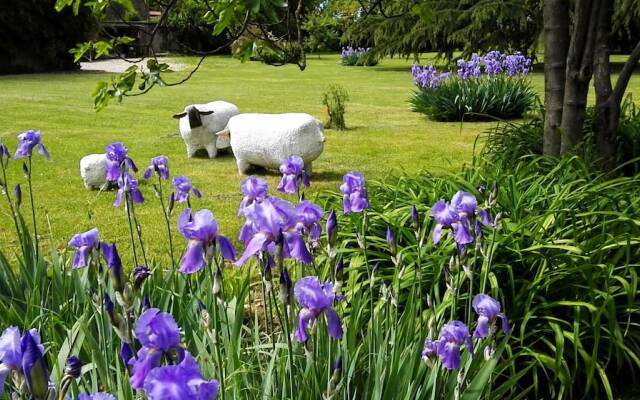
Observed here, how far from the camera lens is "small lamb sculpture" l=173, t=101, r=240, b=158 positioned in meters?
8.66

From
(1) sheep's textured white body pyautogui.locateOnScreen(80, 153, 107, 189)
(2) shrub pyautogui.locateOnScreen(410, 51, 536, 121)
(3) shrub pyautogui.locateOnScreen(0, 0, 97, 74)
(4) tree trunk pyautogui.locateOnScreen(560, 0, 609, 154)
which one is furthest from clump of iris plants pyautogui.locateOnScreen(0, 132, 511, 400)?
(3) shrub pyautogui.locateOnScreen(0, 0, 97, 74)

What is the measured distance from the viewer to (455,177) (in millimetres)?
4086

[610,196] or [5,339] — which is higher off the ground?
[5,339]

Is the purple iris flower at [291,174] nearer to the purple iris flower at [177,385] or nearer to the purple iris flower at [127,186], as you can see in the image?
the purple iris flower at [127,186]

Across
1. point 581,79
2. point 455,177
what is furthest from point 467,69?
point 455,177

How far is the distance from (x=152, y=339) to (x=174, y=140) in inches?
383

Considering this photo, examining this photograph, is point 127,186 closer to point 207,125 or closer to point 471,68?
point 207,125

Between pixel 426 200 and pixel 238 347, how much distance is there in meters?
2.10

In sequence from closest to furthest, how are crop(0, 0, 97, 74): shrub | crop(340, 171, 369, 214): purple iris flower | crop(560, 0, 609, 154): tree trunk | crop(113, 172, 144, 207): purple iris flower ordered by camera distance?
crop(340, 171, 369, 214): purple iris flower → crop(113, 172, 144, 207): purple iris flower → crop(560, 0, 609, 154): tree trunk → crop(0, 0, 97, 74): shrub

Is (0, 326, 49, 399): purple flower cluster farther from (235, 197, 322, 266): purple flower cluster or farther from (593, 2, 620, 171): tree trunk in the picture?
(593, 2, 620, 171): tree trunk

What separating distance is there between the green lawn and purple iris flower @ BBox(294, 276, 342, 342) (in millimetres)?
1881

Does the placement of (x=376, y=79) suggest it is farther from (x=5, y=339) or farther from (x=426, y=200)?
(x=5, y=339)

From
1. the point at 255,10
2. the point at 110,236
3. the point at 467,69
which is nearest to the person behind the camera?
the point at 255,10

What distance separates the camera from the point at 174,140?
1059cm
